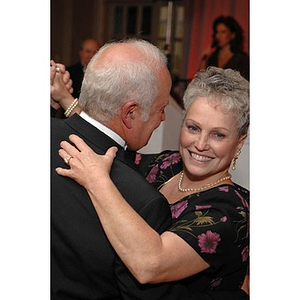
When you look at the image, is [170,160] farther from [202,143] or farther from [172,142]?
[172,142]

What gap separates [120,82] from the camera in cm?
168

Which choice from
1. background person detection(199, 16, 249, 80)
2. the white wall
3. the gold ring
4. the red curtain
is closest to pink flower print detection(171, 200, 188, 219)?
the gold ring

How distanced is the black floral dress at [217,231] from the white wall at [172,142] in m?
1.85

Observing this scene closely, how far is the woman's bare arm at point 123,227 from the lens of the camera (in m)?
1.53

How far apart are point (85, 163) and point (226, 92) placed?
0.62 m

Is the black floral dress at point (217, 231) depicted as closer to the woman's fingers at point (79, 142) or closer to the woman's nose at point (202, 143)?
the woman's nose at point (202, 143)

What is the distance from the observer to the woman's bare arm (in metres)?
1.53

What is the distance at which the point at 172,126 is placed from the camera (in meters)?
4.48

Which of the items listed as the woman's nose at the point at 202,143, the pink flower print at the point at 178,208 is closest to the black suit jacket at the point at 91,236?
the pink flower print at the point at 178,208

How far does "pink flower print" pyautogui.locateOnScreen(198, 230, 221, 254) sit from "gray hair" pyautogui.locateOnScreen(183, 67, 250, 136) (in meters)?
0.45

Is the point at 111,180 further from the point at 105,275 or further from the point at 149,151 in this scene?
the point at 149,151
